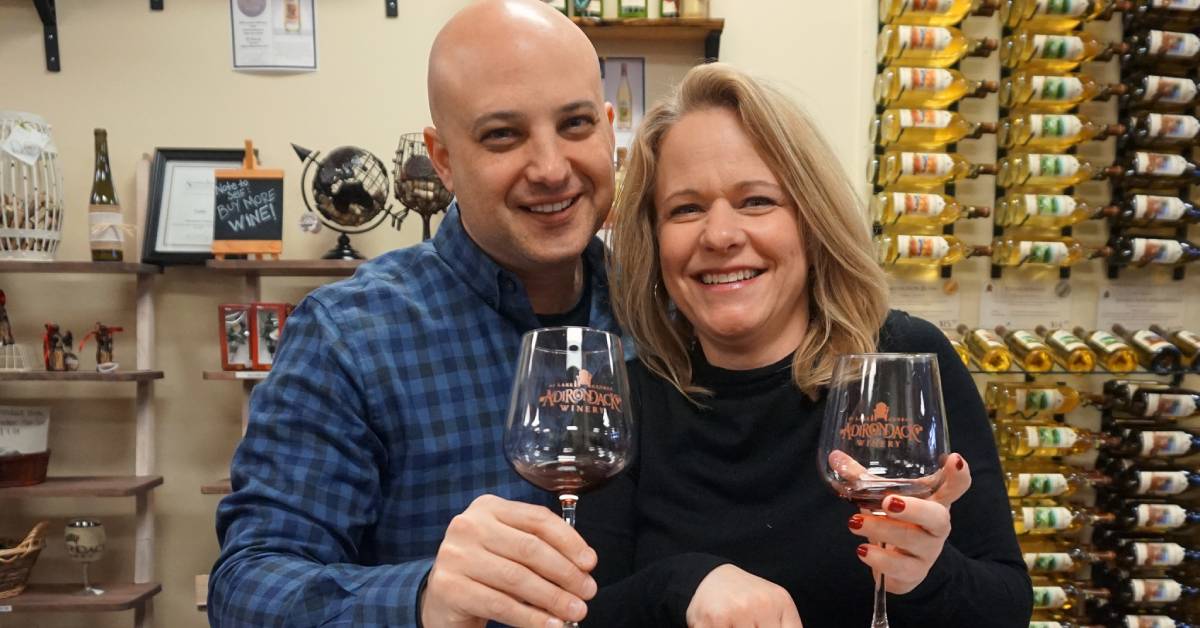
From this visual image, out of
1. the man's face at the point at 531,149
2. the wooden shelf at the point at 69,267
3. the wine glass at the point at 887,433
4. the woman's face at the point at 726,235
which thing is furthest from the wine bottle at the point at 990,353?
the wooden shelf at the point at 69,267

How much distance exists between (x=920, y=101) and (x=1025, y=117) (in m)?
0.37

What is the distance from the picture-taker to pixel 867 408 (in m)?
0.77

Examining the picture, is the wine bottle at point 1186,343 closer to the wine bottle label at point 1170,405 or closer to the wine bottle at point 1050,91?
the wine bottle label at point 1170,405

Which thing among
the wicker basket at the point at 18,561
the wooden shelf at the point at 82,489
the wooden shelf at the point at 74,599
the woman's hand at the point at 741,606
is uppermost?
the woman's hand at the point at 741,606

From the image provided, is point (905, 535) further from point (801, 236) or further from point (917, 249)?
point (917, 249)

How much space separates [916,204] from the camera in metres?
2.75

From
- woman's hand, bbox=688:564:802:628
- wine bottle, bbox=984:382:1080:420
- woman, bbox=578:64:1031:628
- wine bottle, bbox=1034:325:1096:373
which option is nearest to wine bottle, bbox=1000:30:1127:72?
wine bottle, bbox=1034:325:1096:373

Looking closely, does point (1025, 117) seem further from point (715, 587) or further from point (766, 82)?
point (715, 587)

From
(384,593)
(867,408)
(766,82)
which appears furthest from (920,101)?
(384,593)

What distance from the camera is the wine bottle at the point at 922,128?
275 cm

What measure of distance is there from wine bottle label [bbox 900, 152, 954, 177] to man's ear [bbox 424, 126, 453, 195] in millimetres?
1859

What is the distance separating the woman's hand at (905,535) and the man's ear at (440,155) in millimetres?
913

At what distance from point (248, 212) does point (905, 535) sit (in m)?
2.46

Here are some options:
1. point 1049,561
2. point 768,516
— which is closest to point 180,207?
point 768,516
